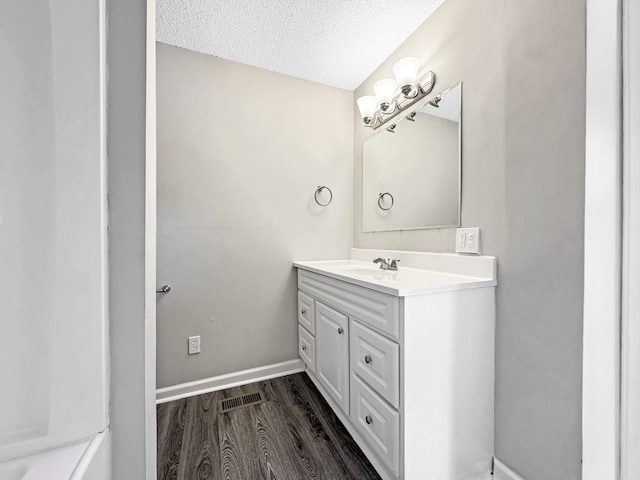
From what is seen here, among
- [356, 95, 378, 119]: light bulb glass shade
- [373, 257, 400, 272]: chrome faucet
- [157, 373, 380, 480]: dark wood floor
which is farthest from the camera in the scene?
[356, 95, 378, 119]: light bulb glass shade

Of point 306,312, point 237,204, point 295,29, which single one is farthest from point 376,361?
point 295,29

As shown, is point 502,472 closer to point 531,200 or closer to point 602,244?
point 602,244

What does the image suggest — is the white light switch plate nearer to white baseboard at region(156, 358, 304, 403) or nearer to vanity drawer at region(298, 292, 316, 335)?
vanity drawer at region(298, 292, 316, 335)

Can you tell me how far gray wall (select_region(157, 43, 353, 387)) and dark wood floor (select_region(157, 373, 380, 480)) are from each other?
31cm

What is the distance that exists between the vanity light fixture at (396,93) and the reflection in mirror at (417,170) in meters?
0.07

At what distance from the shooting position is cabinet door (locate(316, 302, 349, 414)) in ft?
4.27

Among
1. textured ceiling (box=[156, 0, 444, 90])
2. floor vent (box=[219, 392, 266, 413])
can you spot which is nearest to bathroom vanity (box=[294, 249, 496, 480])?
floor vent (box=[219, 392, 266, 413])

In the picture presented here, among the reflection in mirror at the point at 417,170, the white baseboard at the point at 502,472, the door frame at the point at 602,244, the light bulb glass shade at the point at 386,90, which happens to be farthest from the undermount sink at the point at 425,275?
the light bulb glass shade at the point at 386,90

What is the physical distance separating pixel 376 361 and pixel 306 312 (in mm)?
803

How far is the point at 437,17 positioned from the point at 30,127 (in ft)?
5.96

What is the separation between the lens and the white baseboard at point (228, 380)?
1677mm

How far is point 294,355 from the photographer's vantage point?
Answer: 2.00m

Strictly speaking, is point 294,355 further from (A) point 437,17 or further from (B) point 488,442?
(A) point 437,17

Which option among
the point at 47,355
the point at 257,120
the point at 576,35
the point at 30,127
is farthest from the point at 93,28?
the point at 257,120
